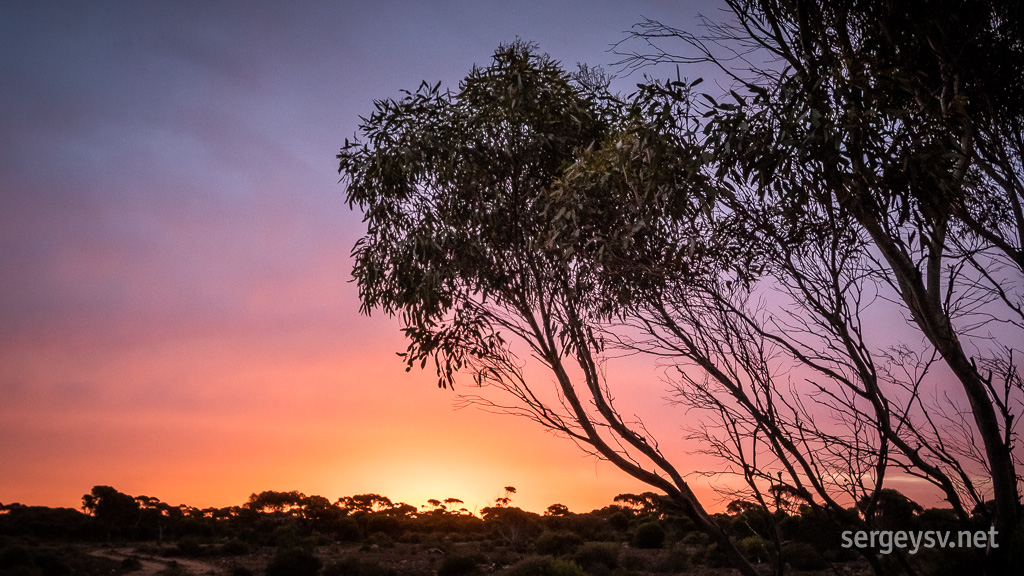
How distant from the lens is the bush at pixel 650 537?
1758 centimetres

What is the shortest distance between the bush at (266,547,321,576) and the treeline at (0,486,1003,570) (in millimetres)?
3176

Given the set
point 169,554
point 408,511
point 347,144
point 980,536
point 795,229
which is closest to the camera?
point 980,536

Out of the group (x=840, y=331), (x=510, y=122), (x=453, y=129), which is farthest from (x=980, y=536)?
(x=453, y=129)

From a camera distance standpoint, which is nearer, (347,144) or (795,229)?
(795,229)

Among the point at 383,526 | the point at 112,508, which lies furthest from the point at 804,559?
the point at 112,508

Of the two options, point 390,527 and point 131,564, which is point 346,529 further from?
point 131,564

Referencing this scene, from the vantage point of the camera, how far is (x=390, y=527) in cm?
2505

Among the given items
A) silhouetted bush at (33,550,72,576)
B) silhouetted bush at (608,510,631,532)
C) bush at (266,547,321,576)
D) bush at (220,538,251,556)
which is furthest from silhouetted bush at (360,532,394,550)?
silhouetted bush at (33,550,72,576)

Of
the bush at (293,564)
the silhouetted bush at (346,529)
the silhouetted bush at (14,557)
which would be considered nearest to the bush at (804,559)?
the bush at (293,564)

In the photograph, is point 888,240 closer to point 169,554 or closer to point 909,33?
point 909,33

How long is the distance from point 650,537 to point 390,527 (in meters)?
12.0

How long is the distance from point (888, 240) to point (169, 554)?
20.6 metres

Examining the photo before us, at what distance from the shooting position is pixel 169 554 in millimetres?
17875

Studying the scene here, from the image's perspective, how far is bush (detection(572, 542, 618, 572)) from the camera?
1400 centimetres
